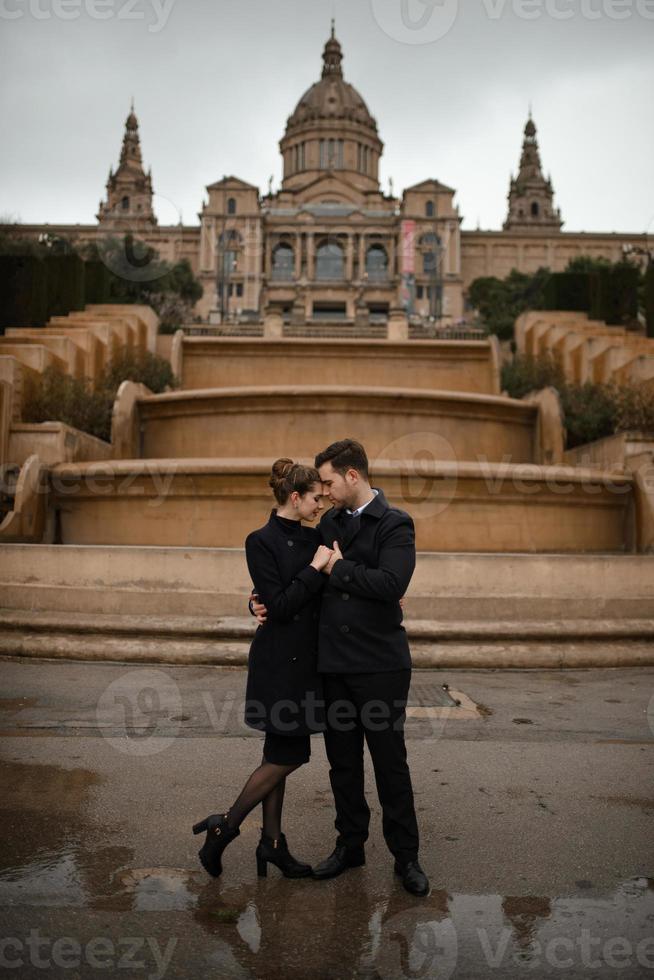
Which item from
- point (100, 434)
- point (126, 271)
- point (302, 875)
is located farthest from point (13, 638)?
point (126, 271)

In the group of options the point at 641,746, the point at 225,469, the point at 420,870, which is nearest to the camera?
the point at 420,870

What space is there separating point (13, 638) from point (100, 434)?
6.38 m

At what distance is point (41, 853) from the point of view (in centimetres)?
343

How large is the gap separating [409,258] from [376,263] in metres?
3.57

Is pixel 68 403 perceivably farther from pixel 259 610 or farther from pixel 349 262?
pixel 349 262

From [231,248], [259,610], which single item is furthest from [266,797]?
[231,248]

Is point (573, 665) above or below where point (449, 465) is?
below

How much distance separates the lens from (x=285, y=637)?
11.3ft

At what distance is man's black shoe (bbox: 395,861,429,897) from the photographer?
3.13 m

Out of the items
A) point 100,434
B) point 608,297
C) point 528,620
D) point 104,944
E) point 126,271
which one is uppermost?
point 126,271

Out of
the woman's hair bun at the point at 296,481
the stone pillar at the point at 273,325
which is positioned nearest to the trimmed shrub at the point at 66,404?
the woman's hair bun at the point at 296,481

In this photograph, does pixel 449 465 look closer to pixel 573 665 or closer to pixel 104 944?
pixel 573 665

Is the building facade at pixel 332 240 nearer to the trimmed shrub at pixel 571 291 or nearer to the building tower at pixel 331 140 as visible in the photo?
the building tower at pixel 331 140

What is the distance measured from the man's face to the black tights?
1081mm
